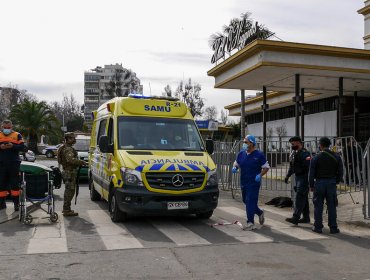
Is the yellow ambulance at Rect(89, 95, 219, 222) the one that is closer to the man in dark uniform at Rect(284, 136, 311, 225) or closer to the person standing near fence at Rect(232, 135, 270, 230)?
the person standing near fence at Rect(232, 135, 270, 230)

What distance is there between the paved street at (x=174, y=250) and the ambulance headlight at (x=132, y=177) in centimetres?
85

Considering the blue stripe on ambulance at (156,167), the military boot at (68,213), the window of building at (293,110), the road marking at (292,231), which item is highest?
the window of building at (293,110)

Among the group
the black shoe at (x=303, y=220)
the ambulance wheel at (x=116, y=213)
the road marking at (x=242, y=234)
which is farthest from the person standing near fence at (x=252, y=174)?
the ambulance wheel at (x=116, y=213)

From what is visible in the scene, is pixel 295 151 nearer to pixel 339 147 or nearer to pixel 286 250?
pixel 286 250

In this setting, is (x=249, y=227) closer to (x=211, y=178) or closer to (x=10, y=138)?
(x=211, y=178)

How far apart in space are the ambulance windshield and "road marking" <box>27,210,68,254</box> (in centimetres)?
201

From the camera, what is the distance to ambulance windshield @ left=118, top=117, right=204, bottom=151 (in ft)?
30.0

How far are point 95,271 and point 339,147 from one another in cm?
889

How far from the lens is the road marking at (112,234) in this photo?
690 cm

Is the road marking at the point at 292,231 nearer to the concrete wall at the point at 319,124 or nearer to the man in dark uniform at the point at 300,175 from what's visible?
the man in dark uniform at the point at 300,175

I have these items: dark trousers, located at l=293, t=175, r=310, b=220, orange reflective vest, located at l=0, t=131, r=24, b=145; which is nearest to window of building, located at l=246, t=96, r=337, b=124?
dark trousers, located at l=293, t=175, r=310, b=220

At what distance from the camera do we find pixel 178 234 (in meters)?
7.80

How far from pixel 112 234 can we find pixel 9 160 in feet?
11.3

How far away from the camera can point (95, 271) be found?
5.52 m
